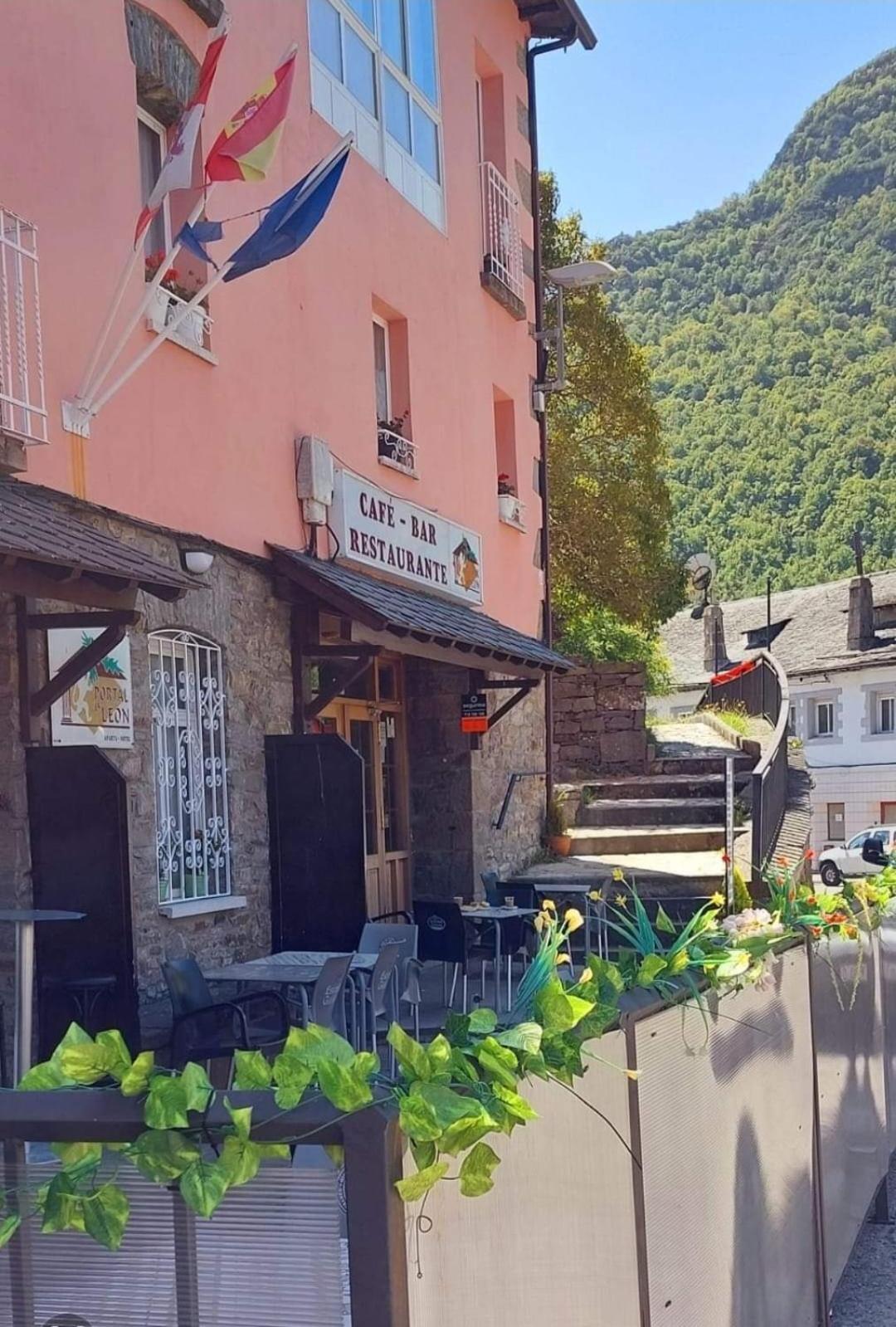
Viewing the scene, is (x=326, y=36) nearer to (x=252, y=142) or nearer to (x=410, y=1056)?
(x=252, y=142)

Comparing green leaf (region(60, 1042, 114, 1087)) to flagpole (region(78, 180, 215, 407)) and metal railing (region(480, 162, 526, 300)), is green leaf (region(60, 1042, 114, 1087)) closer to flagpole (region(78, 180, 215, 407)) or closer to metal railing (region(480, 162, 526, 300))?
flagpole (region(78, 180, 215, 407))

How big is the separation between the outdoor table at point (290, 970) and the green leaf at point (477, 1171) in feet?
13.8

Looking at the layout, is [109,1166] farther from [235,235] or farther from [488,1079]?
[235,235]

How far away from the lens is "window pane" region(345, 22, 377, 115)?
10.5 meters

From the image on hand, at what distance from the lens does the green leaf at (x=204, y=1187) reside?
168 cm

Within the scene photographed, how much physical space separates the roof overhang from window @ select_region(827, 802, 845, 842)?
2906 cm

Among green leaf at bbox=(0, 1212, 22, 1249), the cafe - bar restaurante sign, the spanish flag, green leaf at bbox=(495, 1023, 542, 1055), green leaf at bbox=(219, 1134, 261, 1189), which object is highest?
the spanish flag

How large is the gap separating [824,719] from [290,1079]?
138 ft

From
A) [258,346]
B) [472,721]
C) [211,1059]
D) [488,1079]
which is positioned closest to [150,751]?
[211,1059]

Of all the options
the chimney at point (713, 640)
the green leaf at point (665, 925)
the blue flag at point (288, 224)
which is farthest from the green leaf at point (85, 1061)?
the chimney at point (713, 640)

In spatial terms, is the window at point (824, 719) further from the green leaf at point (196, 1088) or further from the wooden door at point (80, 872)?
the green leaf at point (196, 1088)

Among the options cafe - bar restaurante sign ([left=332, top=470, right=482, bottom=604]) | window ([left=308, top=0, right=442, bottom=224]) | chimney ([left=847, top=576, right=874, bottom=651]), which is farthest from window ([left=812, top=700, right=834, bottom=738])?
window ([left=308, top=0, right=442, bottom=224])

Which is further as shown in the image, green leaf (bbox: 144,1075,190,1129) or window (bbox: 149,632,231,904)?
window (bbox: 149,632,231,904)

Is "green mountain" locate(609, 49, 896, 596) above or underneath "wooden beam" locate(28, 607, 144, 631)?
above
